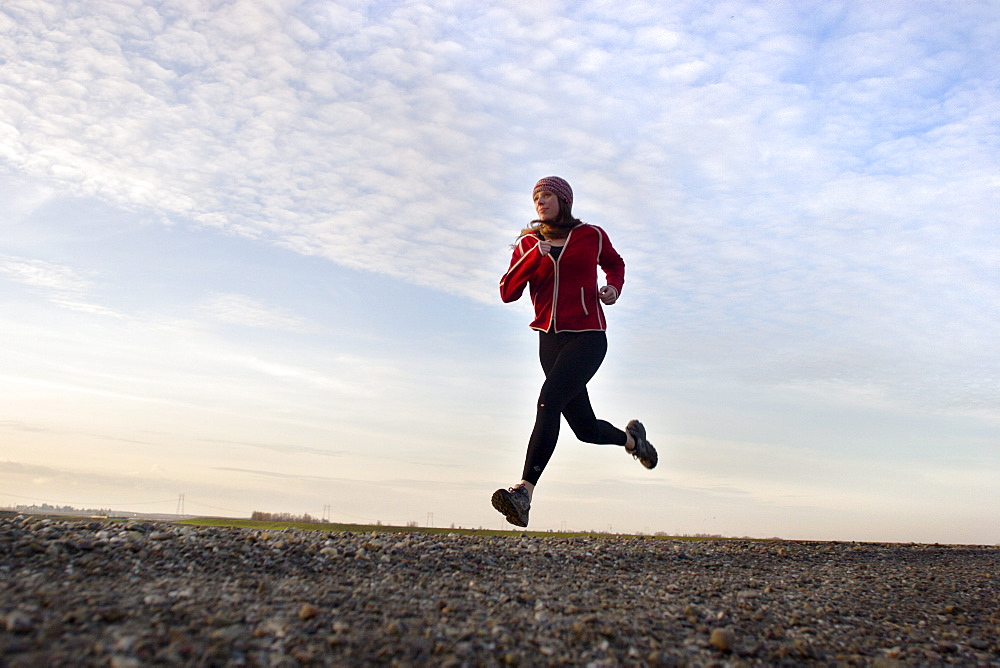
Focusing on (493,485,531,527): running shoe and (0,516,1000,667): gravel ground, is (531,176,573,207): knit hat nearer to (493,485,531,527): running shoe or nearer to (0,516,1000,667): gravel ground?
(493,485,531,527): running shoe

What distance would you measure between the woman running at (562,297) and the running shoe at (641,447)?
27.1 inches

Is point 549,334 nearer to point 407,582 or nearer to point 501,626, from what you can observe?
point 407,582

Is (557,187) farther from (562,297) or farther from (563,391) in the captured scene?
(563,391)

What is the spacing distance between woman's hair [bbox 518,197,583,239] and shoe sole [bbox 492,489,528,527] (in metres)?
2.52

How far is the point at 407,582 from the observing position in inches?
155

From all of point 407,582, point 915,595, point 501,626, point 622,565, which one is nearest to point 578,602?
point 501,626

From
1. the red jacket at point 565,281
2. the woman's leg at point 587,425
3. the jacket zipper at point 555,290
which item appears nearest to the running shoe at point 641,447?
the woman's leg at point 587,425

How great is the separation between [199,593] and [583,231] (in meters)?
4.58

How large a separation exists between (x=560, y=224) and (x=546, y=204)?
9.4 inches

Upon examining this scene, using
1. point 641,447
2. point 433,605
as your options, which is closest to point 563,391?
point 641,447

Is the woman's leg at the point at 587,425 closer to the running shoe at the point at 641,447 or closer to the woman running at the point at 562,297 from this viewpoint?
the woman running at the point at 562,297

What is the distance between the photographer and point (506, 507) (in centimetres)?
575

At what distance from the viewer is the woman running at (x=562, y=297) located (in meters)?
6.21

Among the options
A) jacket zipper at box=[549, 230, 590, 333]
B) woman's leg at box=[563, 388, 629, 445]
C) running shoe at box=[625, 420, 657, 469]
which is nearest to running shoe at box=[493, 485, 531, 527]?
woman's leg at box=[563, 388, 629, 445]
